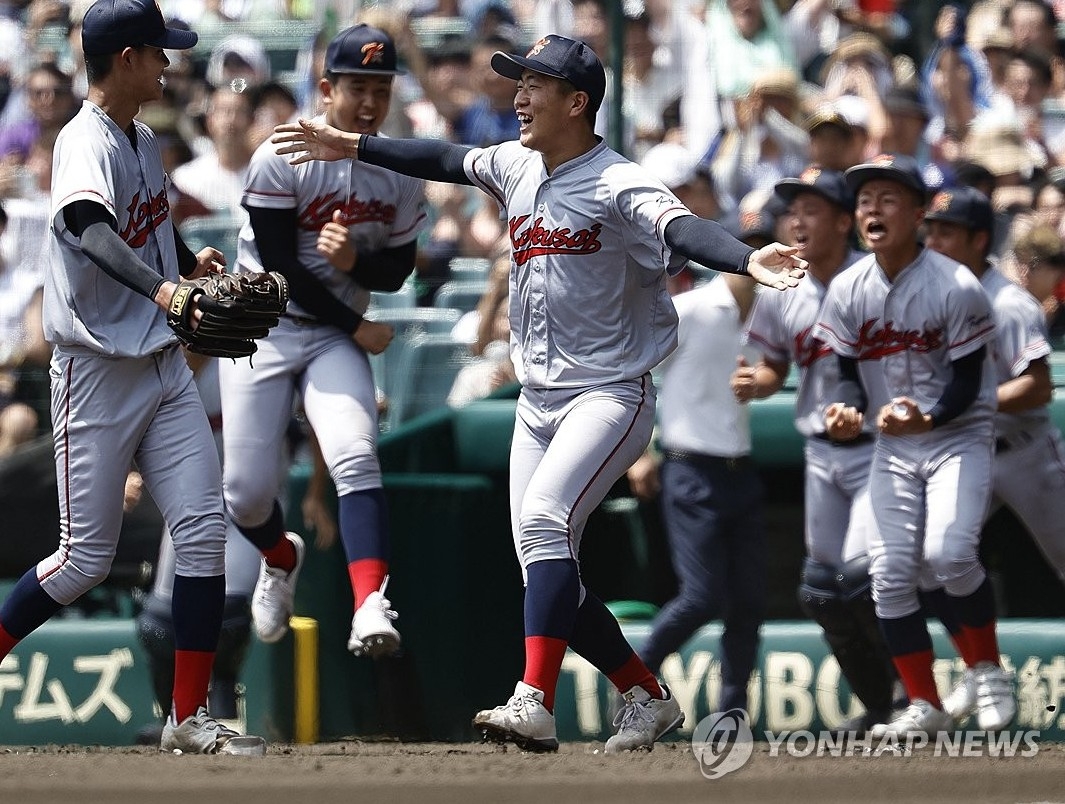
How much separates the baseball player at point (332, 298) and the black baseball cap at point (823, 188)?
142 centimetres

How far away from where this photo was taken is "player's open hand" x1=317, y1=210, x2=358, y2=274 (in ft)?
17.0

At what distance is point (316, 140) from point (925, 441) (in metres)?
2.12

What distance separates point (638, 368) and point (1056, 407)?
8.92ft

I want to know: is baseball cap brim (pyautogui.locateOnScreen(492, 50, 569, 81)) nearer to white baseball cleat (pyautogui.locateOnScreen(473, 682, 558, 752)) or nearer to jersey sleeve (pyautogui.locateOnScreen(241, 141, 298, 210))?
jersey sleeve (pyautogui.locateOnScreen(241, 141, 298, 210))

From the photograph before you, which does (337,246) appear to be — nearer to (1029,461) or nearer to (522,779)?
(522,779)

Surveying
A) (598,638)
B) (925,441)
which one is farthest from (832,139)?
(598,638)

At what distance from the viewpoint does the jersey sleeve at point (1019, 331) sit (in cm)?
586

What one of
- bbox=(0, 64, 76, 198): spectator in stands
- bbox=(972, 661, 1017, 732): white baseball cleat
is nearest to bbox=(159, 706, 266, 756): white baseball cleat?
bbox=(972, 661, 1017, 732): white baseball cleat

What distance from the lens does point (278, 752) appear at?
509cm

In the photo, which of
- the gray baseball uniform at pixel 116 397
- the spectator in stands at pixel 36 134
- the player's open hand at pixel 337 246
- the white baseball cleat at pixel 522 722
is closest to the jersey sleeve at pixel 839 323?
the player's open hand at pixel 337 246

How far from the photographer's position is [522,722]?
4305 mm

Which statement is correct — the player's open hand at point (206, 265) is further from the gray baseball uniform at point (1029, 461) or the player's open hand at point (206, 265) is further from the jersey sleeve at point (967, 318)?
the gray baseball uniform at point (1029, 461)

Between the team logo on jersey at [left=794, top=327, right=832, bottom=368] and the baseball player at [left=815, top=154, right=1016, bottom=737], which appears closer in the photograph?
the baseball player at [left=815, top=154, right=1016, bottom=737]

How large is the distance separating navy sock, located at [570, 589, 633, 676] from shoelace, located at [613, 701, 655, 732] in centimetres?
11
